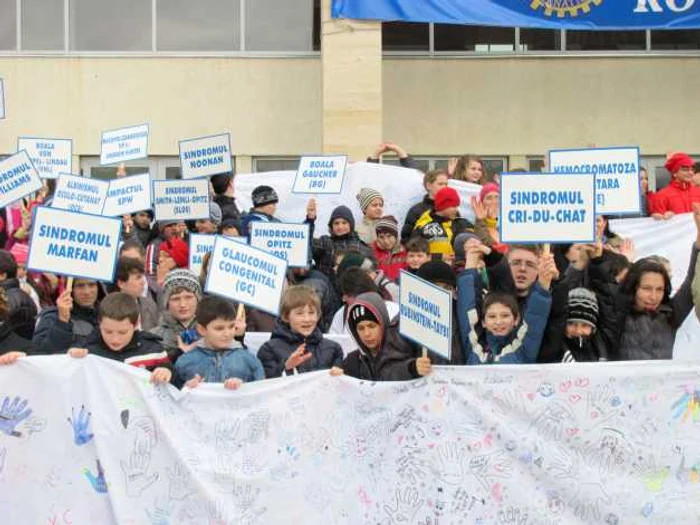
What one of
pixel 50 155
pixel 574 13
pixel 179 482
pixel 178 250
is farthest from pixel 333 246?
pixel 574 13

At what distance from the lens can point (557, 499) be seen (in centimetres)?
658

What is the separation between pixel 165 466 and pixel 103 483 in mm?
347

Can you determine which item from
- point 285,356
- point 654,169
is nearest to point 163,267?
point 285,356

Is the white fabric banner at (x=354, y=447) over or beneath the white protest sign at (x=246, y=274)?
beneath

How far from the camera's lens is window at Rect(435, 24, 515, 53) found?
18547mm

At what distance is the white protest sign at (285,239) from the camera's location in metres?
9.54

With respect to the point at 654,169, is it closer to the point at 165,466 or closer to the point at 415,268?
the point at 415,268

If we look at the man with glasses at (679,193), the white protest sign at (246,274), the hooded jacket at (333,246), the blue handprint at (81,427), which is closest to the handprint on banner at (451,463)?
the white protest sign at (246,274)

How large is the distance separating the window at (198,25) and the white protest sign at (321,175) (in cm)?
662

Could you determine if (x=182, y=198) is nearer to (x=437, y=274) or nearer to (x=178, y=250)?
(x=178, y=250)

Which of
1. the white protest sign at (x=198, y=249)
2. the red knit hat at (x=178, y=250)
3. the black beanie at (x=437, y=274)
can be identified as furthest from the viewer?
the red knit hat at (x=178, y=250)

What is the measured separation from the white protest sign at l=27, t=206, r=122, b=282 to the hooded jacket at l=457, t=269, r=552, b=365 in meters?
2.12

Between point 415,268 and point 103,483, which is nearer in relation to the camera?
point 103,483

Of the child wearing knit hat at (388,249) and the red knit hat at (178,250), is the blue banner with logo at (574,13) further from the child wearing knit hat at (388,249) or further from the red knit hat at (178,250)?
the red knit hat at (178,250)
